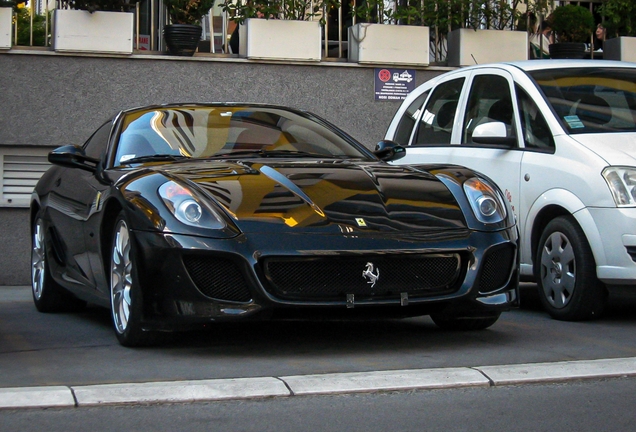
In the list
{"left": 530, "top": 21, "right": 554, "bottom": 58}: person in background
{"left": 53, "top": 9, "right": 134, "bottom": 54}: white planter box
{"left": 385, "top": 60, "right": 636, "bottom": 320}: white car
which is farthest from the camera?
{"left": 530, "top": 21, "right": 554, "bottom": 58}: person in background

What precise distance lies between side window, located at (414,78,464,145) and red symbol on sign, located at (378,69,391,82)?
139 inches

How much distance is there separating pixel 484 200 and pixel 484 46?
7.40 m

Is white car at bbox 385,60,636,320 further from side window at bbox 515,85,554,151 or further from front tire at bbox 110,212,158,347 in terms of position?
front tire at bbox 110,212,158,347

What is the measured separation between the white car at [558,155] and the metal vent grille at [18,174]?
473 centimetres

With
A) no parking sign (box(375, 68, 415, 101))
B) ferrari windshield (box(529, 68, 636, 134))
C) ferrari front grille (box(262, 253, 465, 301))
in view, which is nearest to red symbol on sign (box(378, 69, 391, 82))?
no parking sign (box(375, 68, 415, 101))

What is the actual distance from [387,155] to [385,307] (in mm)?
1823

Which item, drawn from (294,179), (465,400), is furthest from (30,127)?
(465,400)

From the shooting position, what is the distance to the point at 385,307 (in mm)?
5668

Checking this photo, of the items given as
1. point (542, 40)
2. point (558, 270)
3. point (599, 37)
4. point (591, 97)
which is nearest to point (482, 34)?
point (542, 40)

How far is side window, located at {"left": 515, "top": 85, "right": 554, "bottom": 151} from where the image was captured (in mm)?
7626

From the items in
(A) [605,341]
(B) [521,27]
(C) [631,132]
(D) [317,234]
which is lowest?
(A) [605,341]

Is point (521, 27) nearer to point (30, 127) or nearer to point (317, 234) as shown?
point (30, 127)

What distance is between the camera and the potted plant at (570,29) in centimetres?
1373

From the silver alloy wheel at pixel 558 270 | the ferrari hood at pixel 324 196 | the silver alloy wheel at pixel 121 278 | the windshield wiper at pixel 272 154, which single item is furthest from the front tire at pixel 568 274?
the silver alloy wheel at pixel 121 278
